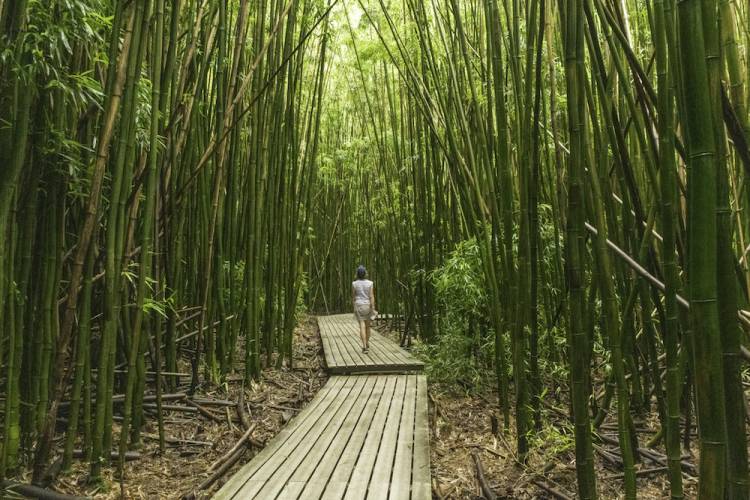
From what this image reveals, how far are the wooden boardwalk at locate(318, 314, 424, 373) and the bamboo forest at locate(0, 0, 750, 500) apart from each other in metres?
0.11

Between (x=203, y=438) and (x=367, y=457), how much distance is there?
0.85 meters

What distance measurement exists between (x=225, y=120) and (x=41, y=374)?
51.9 inches

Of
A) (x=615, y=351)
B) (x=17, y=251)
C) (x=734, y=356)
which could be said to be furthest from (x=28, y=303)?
(x=734, y=356)

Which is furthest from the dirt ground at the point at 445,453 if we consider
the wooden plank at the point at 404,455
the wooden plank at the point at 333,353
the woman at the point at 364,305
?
the woman at the point at 364,305

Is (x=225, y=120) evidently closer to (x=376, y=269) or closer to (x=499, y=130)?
(x=499, y=130)

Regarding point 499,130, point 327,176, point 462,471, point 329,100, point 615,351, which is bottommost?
point 462,471

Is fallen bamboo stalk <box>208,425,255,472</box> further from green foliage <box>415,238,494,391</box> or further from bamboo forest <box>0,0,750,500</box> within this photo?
green foliage <box>415,238,494,391</box>

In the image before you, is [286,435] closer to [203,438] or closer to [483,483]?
[203,438]

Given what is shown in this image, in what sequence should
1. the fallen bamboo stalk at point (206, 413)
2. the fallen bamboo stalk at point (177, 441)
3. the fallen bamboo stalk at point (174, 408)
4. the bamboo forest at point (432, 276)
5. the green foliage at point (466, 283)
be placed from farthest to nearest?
1. the green foliage at point (466, 283)
2. the fallen bamboo stalk at point (206, 413)
3. the fallen bamboo stalk at point (174, 408)
4. the fallen bamboo stalk at point (177, 441)
5. the bamboo forest at point (432, 276)

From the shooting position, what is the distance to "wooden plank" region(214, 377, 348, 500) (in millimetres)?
1654

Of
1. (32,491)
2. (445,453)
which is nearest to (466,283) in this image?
(445,453)

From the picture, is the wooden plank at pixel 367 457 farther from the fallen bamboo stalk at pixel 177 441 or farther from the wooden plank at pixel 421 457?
the fallen bamboo stalk at pixel 177 441

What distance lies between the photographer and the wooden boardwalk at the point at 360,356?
376 centimetres

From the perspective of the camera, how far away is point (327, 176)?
7.95 m
